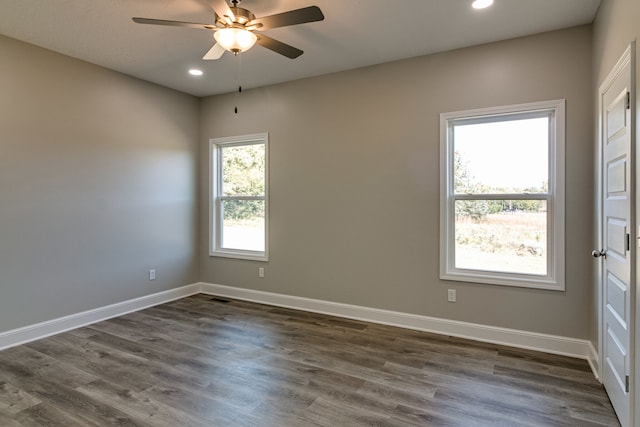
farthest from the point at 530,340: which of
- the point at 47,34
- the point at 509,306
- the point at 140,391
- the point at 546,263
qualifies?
the point at 47,34

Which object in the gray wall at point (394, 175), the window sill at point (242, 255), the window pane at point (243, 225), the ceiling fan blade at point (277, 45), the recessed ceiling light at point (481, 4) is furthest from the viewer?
the window pane at point (243, 225)

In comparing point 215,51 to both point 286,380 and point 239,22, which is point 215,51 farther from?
point 286,380

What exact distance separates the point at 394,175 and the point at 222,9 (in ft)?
7.20

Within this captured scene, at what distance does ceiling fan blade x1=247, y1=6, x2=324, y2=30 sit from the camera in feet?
6.91

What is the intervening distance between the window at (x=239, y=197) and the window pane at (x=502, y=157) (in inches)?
91.0

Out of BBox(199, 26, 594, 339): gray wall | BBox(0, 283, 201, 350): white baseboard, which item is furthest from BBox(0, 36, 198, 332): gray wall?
BBox(199, 26, 594, 339): gray wall

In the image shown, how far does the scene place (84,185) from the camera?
12.2ft

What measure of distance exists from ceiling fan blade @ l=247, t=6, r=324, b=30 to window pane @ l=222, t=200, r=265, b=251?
2644mm

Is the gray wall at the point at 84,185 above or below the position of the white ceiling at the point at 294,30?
below

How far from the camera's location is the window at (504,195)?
3.07m

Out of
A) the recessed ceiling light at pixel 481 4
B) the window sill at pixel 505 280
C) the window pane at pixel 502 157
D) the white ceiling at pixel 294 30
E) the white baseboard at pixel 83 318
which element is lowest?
the white baseboard at pixel 83 318

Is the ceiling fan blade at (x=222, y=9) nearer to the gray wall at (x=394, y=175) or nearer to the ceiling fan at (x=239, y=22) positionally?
the ceiling fan at (x=239, y=22)

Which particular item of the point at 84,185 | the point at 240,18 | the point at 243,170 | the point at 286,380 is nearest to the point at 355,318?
the point at 286,380

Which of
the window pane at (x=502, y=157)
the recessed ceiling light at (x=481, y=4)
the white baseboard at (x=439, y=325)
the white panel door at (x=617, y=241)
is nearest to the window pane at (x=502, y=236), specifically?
the window pane at (x=502, y=157)
